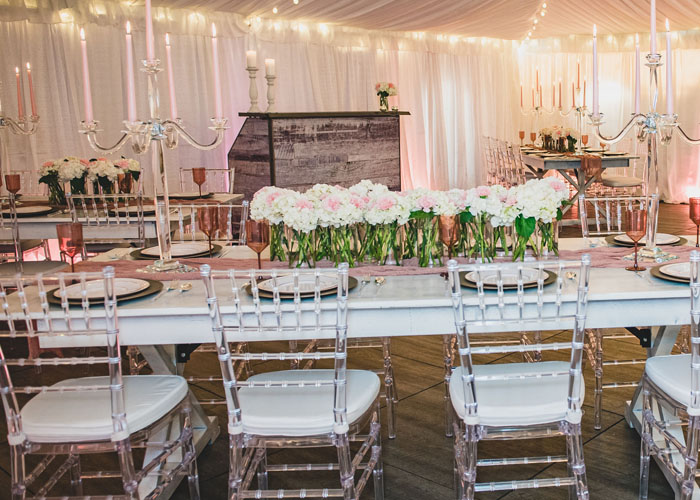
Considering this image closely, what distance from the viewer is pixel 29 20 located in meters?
6.79

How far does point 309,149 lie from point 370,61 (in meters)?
3.60

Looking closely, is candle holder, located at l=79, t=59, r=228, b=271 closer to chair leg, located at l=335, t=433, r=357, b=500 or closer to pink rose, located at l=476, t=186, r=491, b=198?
pink rose, located at l=476, t=186, r=491, b=198

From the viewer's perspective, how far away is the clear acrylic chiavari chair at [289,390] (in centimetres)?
226

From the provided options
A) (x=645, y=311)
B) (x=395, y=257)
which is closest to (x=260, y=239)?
(x=395, y=257)

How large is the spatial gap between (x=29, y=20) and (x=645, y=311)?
615 cm

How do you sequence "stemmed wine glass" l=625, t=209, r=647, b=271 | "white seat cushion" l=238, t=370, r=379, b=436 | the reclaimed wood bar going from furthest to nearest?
the reclaimed wood bar
"stemmed wine glass" l=625, t=209, r=647, b=271
"white seat cushion" l=238, t=370, r=379, b=436

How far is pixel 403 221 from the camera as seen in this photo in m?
2.92

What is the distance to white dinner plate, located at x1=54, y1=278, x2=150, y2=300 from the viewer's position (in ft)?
8.52

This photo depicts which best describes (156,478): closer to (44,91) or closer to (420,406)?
(420,406)

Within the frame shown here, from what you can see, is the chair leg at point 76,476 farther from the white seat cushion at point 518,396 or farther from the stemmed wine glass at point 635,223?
the stemmed wine glass at point 635,223

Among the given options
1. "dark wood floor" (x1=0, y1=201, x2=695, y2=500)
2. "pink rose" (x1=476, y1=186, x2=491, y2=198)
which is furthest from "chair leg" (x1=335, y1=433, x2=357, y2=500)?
"pink rose" (x1=476, y1=186, x2=491, y2=198)

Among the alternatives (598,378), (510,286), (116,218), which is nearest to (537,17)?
(116,218)

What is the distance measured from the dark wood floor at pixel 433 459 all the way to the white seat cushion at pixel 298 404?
0.51 m

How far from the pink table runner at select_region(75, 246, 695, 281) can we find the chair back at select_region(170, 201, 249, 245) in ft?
0.58
